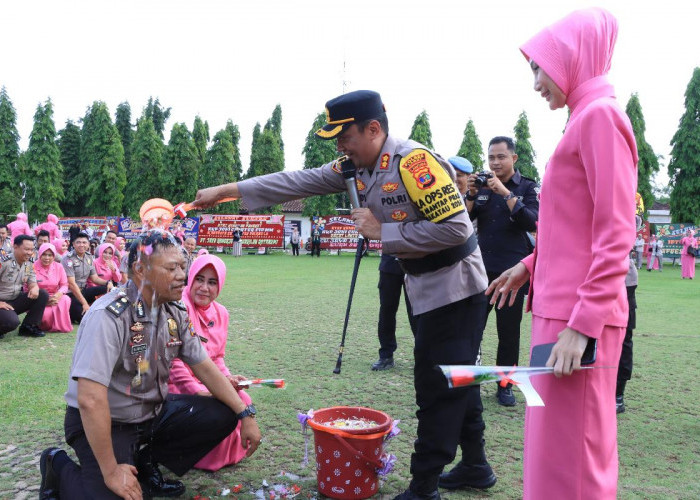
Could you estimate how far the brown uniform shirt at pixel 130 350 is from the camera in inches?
102

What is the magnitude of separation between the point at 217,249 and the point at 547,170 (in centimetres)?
3224

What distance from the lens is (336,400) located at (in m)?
4.87

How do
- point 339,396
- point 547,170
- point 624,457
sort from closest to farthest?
point 547,170 → point 624,457 → point 339,396

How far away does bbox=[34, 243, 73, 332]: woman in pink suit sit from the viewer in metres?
8.44

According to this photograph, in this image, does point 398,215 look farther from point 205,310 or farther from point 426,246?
point 205,310

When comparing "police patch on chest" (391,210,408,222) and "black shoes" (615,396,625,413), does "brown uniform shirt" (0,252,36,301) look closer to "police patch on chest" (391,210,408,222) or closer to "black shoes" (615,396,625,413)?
"police patch on chest" (391,210,408,222)

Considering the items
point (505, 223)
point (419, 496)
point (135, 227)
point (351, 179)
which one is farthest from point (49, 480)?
point (135, 227)

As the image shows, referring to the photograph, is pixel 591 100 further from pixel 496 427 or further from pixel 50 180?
pixel 50 180

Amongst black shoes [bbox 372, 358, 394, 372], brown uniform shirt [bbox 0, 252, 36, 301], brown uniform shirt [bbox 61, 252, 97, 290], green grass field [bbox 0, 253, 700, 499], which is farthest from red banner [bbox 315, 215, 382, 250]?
black shoes [bbox 372, 358, 394, 372]

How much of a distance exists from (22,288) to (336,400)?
5917 mm

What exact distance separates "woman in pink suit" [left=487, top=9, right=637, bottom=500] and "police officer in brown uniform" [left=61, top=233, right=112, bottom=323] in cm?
883

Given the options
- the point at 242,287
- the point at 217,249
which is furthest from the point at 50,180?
the point at 242,287

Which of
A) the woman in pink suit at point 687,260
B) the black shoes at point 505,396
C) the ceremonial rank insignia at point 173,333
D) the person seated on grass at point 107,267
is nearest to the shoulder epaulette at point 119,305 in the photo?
the ceremonial rank insignia at point 173,333

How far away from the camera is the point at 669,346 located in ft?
25.3
